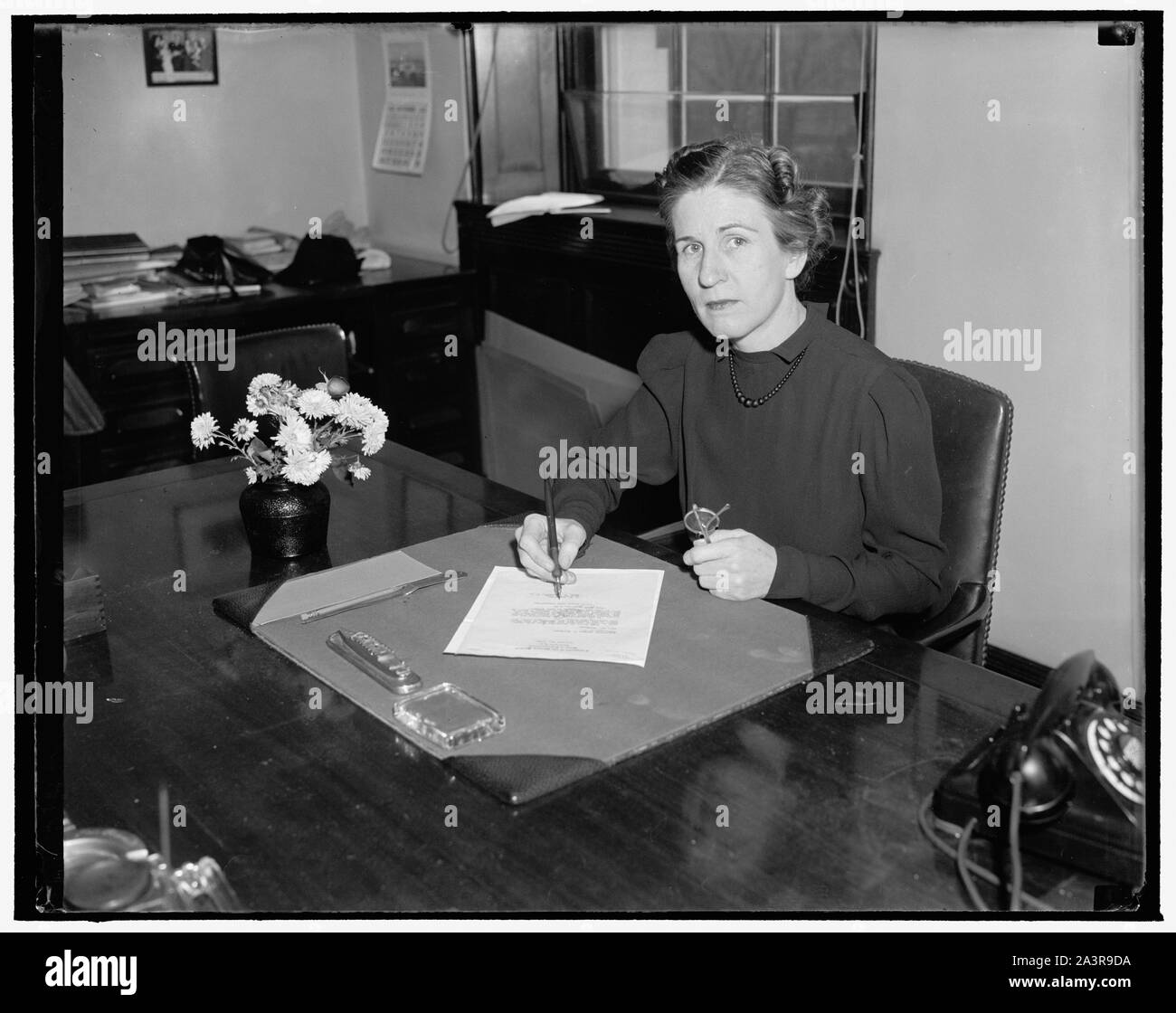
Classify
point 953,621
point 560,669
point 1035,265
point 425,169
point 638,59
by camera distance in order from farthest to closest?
point 425,169 → point 638,59 → point 1035,265 → point 953,621 → point 560,669

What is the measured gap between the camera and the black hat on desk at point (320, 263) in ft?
13.0

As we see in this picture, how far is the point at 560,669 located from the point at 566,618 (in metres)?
0.15

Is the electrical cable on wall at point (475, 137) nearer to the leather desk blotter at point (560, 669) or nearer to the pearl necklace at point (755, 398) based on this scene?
the pearl necklace at point (755, 398)

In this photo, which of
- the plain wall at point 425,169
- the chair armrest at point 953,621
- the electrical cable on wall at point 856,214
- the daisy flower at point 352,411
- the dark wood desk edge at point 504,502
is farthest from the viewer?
the plain wall at point 425,169

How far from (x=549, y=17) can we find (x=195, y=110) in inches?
131

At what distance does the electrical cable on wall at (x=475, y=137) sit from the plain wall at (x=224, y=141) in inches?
19.2

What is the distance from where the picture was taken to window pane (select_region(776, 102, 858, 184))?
119 inches

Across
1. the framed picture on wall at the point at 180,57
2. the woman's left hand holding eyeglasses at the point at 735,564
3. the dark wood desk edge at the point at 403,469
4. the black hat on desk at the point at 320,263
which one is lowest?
the woman's left hand holding eyeglasses at the point at 735,564

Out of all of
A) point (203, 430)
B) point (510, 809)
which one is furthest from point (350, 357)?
point (510, 809)

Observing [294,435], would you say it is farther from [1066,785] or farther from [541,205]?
[541,205]

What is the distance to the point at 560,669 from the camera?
138 centimetres

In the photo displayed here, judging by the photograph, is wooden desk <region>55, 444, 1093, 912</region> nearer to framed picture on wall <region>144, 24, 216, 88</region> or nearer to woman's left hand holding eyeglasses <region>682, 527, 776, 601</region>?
woman's left hand holding eyeglasses <region>682, 527, 776, 601</region>

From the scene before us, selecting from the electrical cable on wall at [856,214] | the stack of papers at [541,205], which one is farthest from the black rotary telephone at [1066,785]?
the stack of papers at [541,205]
